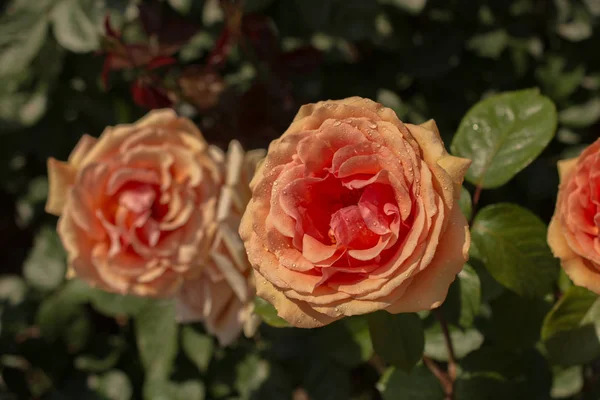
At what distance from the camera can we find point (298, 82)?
1463 mm

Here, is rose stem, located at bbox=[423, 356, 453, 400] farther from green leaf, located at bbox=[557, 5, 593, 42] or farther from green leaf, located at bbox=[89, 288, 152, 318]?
green leaf, located at bbox=[557, 5, 593, 42]

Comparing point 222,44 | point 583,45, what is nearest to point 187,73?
point 222,44

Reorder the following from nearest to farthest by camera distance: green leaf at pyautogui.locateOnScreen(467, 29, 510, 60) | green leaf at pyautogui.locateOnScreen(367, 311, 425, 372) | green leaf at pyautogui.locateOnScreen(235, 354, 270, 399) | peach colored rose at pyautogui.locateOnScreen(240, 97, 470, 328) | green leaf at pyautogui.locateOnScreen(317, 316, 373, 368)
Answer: peach colored rose at pyautogui.locateOnScreen(240, 97, 470, 328) → green leaf at pyautogui.locateOnScreen(367, 311, 425, 372) → green leaf at pyautogui.locateOnScreen(317, 316, 373, 368) → green leaf at pyautogui.locateOnScreen(235, 354, 270, 399) → green leaf at pyautogui.locateOnScreen(467, 29, 510, 60)

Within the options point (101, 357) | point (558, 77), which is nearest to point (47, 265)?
point (101, 357)

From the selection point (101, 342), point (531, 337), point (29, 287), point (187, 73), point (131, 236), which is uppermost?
point (187, 73)

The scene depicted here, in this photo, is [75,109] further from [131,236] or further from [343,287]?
[343,287]

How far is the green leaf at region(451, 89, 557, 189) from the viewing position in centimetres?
90

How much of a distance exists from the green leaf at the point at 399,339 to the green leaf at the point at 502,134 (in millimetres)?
252

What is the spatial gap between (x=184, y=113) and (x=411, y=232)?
102 centimetres

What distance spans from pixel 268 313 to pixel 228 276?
16 centimetres

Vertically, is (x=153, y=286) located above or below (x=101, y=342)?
above

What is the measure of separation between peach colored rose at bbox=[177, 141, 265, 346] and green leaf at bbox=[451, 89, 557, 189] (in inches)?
14.7

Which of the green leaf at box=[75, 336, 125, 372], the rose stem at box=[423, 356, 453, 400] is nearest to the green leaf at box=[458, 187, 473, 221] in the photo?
the rose stem at box=[423, 356, 453, 400]

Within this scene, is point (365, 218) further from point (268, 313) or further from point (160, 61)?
point (160, 61)
